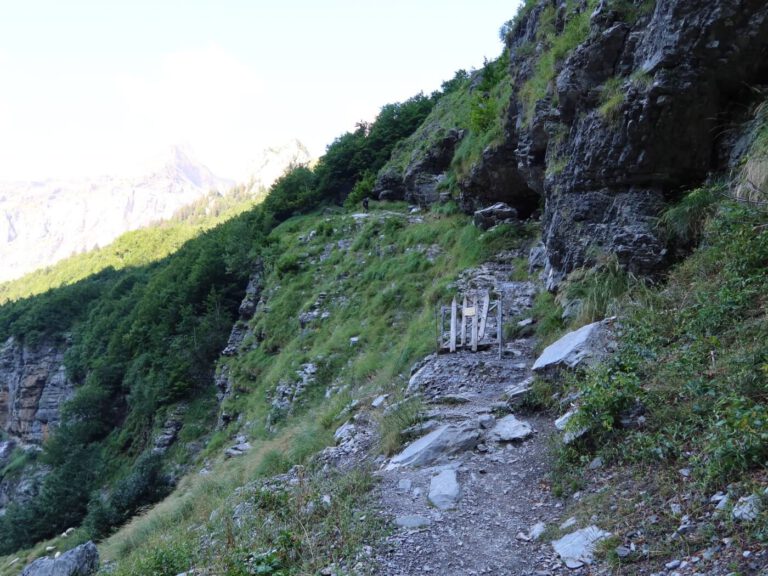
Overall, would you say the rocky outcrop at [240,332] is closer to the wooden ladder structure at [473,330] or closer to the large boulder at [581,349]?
the wooden ladder structure at [473,330]

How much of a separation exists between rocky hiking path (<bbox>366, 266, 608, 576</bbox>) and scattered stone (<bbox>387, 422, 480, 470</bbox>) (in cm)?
1

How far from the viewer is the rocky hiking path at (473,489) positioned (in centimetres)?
411

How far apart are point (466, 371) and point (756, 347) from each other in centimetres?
472

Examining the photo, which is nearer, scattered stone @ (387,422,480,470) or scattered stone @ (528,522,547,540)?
scattered stone @ (528,522,547,540)

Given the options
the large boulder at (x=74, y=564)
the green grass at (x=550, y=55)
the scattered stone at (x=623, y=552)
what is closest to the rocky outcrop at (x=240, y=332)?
the large boulder at (x=74, y=564)

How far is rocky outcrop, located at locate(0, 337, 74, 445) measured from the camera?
41594 millimetres

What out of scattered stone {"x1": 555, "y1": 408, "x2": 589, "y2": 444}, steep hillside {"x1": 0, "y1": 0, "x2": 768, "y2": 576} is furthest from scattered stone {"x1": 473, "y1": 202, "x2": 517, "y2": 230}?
scattered stone {"x1": 555, "y1": 408, "x2": 589, "y2": 444}

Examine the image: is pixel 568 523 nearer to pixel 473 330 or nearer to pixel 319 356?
pixel 473 330

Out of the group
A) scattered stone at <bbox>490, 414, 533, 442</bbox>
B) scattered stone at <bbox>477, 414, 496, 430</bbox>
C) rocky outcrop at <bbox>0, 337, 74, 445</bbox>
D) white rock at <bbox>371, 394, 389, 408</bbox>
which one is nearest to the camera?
scattered stone at <bbox>490, 414, 533, 442</bbox>

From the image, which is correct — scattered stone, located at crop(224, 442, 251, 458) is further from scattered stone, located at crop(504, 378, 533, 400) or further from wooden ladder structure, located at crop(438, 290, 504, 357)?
scattered stone, located at crop(504, 378, 533, 400)

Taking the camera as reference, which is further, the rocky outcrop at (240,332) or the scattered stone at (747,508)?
the rocky outcrop at (240,332)

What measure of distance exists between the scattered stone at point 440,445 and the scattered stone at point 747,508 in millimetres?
3148

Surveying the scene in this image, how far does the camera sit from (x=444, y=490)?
17.1 ft

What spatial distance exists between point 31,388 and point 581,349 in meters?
49.6
